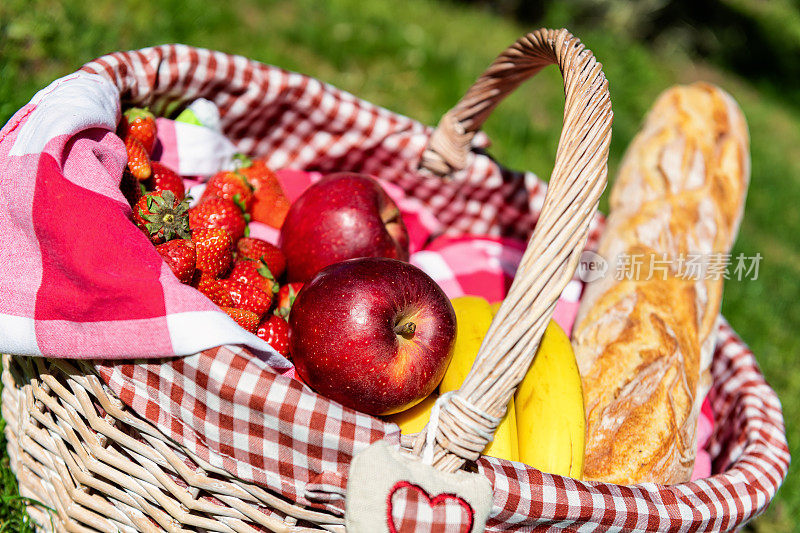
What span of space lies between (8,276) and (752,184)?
480 centimetres

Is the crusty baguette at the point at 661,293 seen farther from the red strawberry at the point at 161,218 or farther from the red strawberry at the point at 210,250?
the red strawberry at the point at 161,218

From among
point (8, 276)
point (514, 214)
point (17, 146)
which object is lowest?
point (514, 214)

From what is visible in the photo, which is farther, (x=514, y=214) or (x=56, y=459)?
(x=514, y=214)

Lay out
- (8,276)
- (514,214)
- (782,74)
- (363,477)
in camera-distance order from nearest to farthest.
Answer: (363,477) → (8,276) → (514,214) → (782,74)

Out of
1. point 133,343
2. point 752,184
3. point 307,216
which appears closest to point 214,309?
point 133,343

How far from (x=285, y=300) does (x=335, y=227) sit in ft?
0.71

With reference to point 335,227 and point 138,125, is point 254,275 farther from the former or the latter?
point 138,125

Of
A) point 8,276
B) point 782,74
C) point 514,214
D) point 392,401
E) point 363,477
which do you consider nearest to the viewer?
point 363,477

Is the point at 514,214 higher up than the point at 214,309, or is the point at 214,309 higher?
the point at 214,309

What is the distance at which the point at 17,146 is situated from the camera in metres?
1.11

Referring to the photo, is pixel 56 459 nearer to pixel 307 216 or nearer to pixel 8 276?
pixel 8 276

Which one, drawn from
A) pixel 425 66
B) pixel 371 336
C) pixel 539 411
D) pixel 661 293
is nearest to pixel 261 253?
pixel 371 336

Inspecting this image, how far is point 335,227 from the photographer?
152cm

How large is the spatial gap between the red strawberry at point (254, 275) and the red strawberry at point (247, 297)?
0.01 m
